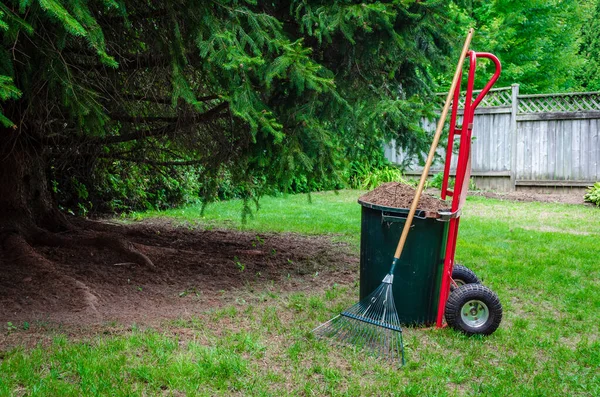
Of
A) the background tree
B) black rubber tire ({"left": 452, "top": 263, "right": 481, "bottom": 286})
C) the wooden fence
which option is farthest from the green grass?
black rubber tire ({"left": 452, "top": 263, "right": 481, "bottom": 286})

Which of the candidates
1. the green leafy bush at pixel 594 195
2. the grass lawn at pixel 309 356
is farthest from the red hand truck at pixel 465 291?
the green leafy bush at pixel 594 195

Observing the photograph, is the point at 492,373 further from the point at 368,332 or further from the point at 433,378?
the point at 368,332

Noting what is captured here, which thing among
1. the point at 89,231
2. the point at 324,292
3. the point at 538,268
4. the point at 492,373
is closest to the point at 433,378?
the point at 492,373

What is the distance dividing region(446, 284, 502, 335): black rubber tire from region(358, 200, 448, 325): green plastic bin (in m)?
0.14

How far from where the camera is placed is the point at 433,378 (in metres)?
3.38

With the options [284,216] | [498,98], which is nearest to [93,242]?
[284,216]

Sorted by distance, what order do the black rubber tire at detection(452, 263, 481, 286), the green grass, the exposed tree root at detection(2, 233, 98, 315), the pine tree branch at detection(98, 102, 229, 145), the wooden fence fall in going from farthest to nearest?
the wooden fence → the green grass → the pine tree branch at detection(98, 102, 229, 145) → the black rubber tire at detection(452, 263, 481, 286) → the exposed tree root at detection(2, 233, 98, 315)

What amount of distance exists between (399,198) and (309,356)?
4.36ft

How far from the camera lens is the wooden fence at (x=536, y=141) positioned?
12500 millimetres

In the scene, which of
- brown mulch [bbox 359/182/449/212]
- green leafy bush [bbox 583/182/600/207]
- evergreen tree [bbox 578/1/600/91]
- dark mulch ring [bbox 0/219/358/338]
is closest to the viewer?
brown mulch [bbox 359/182/449/212]

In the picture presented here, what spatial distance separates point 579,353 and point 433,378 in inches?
45.3

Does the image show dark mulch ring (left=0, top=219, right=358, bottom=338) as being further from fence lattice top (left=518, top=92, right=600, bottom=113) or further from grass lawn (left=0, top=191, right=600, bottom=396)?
fence lattice top (left=518, top=92, right=600, bottom=113)

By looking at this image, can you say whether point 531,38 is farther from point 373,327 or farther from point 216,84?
point 373,327

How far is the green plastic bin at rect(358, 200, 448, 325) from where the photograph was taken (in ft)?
13.4
